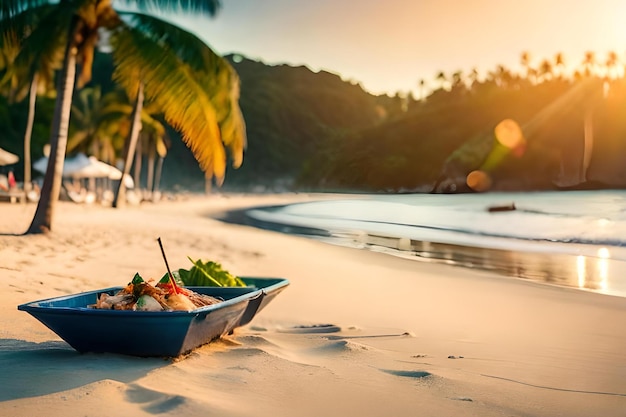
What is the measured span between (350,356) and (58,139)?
424 inches

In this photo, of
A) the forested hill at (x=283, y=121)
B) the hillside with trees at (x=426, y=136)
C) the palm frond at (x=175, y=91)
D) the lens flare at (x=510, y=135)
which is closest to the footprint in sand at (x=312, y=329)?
the palm frond at (x=175, y=91)

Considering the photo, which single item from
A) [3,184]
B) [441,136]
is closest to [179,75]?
[3,184]

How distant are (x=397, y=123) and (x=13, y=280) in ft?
452

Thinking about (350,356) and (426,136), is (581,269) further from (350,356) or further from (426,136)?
(426,136)

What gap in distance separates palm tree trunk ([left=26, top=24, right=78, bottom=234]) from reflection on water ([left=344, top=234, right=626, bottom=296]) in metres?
8.60

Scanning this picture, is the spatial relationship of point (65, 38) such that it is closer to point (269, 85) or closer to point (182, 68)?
point (182, 68)

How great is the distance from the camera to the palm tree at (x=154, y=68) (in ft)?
40.1

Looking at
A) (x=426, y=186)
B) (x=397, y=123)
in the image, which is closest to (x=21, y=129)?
(x=426, y=186)

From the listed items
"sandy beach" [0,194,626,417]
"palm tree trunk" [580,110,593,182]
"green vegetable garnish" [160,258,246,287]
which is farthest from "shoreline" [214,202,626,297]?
"palm tree trunk" [580,110,593,182]

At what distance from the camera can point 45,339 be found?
5.28 metres

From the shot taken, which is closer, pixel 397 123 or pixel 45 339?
pixel 45 339

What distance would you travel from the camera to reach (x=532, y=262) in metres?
14.5

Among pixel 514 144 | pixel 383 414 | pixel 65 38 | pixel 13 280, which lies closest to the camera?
pixel 383 414

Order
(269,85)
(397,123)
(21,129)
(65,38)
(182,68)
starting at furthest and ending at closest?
1. (269,85)
2. (397,123)
3. (21,129)
4. (65,38)
5. (182,68)
